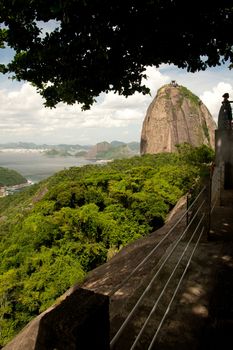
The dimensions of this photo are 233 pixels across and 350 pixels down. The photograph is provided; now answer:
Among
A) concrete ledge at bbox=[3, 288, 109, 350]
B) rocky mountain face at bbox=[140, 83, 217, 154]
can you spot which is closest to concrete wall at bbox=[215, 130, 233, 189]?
concrete ledge at bbox=[3, 288, 109, 350]

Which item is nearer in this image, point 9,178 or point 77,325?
point 77,325

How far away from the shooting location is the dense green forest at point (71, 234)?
63.7 feet

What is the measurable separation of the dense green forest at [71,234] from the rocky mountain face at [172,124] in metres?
58.3

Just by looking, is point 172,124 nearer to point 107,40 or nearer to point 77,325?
point 107,40

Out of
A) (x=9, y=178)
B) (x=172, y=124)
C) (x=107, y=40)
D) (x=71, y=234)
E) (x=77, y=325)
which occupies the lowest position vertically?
(x=9, y=178)

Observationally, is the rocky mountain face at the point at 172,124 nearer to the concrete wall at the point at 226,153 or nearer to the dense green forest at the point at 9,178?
the concrete wall at the point at 226,153

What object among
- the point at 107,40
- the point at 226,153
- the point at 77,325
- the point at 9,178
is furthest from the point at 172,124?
the point at 9,178

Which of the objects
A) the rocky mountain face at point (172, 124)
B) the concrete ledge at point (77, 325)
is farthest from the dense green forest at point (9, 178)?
the concrete ledge at point (77, 325)

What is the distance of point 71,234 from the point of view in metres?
23.7

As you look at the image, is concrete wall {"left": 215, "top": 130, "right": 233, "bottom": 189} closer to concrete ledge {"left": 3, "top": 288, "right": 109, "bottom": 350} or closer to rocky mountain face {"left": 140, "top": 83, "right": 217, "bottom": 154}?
concrete ledge {"left": 3, "top": 288, "right": 109, "bottom": 350}

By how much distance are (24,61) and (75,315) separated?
18.1 feet

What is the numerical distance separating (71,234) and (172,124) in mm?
73316

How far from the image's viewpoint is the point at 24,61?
6.24 m

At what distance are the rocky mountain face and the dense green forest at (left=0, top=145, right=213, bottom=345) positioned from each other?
58.3 m
